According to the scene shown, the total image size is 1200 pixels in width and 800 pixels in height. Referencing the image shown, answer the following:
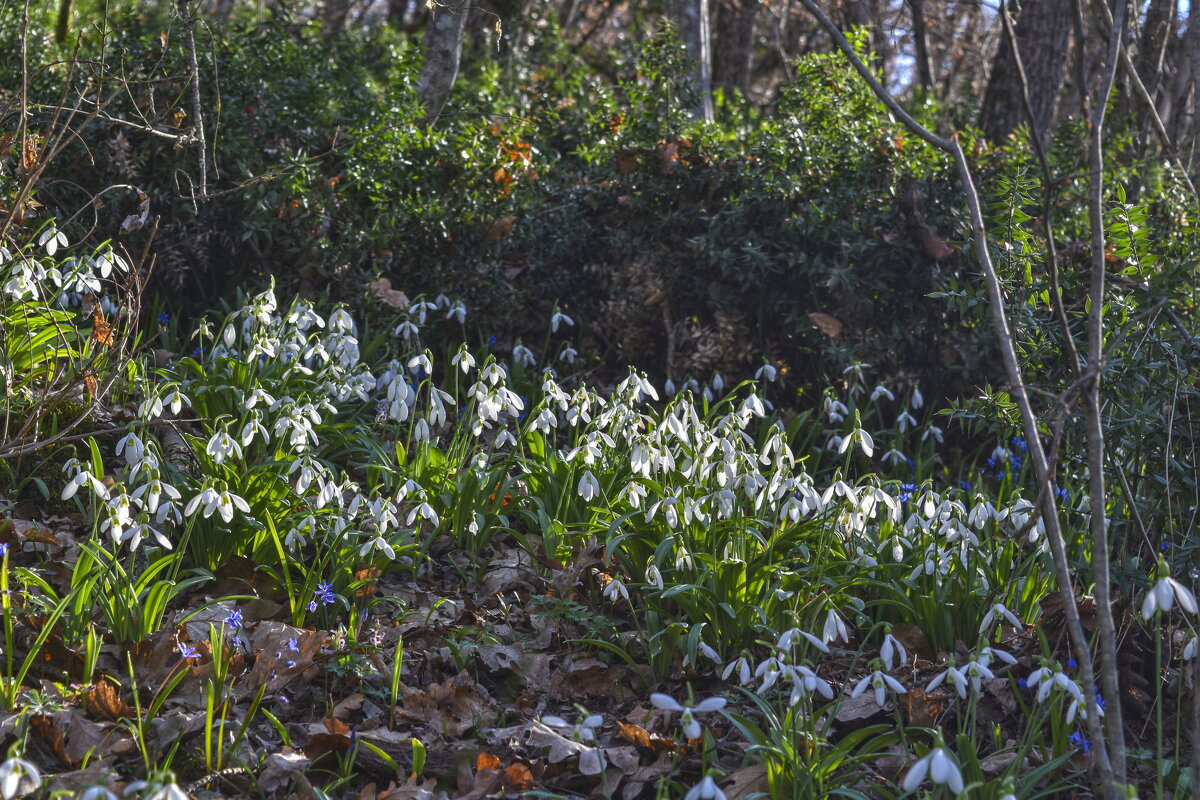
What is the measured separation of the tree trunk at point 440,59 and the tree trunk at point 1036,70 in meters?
3.83

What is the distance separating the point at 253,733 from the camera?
2611 millimetres

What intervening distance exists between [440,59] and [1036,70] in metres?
4.19

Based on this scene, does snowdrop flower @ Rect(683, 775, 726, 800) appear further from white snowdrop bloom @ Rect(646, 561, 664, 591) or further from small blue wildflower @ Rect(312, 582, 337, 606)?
small blue wildflower @ Rect(312, 582, 337, 606)

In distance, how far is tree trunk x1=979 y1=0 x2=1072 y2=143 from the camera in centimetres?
716

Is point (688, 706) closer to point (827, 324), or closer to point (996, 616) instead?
point (996, 616)

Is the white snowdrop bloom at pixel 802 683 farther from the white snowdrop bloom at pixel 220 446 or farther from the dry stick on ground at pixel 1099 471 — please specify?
the white snowdrop bloom at pixel 220 446

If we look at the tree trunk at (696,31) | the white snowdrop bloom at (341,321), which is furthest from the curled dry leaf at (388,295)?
the tree trunk at (696,31)

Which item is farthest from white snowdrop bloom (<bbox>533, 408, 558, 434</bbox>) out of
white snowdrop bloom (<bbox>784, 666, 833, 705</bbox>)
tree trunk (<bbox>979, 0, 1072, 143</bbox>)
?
tree trunk (<bbox>979, 0, 1072, 143</bbox>)

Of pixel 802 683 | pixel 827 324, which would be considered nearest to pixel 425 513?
pixel 802 683

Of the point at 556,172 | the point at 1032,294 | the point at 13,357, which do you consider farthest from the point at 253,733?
the point at 556,172

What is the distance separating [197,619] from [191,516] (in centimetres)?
32

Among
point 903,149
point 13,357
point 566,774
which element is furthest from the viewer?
point 903,149

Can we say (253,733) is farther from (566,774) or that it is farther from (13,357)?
(13,357)

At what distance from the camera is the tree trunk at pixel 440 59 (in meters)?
5.94
